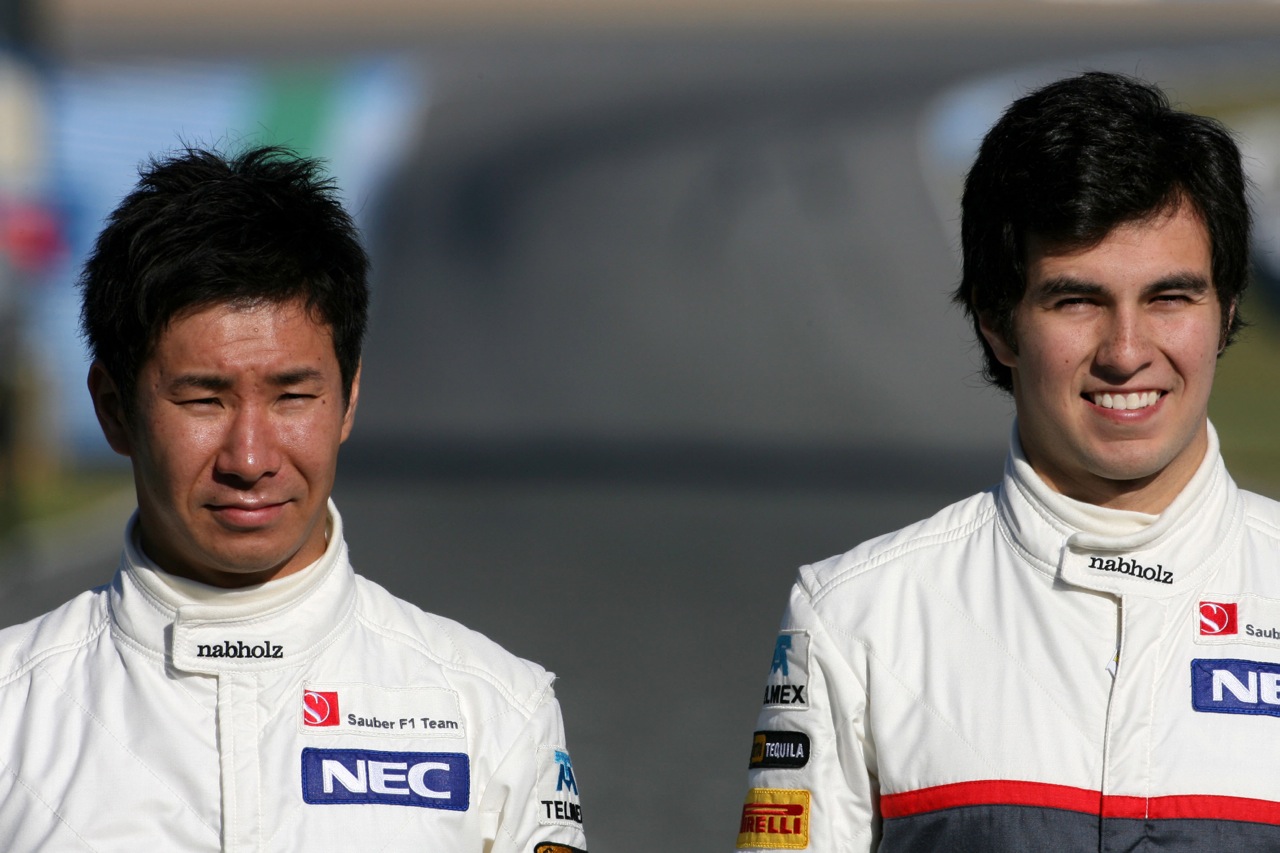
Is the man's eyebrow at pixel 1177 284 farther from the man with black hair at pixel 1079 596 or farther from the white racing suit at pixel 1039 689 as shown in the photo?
the white racing suit at pixel 1039 689

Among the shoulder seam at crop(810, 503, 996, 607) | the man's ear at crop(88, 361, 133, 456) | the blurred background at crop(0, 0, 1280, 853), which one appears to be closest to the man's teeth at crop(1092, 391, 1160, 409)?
the shoulder seam at crop(810, 503, 996, 607)

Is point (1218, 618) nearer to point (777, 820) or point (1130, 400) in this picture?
point (1130, 400)

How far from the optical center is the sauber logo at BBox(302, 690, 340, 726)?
2.57 meters

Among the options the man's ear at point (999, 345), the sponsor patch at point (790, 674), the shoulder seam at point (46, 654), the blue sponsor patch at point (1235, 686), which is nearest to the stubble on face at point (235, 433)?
the shoulder seam at point (46, 654)

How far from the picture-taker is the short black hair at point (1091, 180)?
102 inches

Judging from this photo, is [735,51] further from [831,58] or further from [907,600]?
[907,600]

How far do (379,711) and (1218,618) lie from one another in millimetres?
1346

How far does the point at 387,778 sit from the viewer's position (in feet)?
8.43

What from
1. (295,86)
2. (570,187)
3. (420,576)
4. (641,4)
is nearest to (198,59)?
(295,86)

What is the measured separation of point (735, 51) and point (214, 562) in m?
18.5

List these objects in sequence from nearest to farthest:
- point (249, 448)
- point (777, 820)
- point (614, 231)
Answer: point (249, 448) < point (777, 820) < point (614, 231)

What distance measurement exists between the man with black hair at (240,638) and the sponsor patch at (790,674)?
0.37 meters

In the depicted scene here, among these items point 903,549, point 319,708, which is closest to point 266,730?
point 319,708

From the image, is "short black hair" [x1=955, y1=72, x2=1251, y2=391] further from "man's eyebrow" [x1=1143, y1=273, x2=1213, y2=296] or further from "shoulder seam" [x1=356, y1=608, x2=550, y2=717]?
"shoulder seam" [x1=356, y1=608, x2=550, y2=717]
